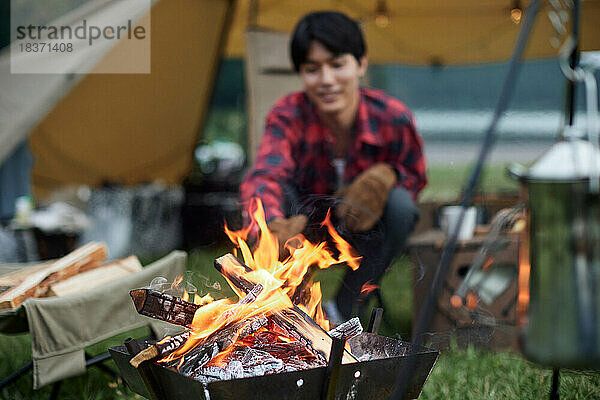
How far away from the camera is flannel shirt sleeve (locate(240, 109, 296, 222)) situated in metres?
2.18

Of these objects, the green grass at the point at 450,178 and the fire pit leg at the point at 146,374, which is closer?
the fire pit leg at the point at 146,374

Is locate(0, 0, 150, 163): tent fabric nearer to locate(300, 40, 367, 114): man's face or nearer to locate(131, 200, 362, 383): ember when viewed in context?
locate(300, 40, 367, 114): man's face

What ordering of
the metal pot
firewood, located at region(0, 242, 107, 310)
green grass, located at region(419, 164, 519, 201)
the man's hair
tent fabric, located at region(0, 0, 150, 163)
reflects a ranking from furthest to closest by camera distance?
1. green grass, located at region(419, 164, 519, 201)
2. tent fabric, located at region(0, 0, 150, 163)
3. the man's hair
4. firewood, located at region(0, 242, 107, 310)
5. the metal pot

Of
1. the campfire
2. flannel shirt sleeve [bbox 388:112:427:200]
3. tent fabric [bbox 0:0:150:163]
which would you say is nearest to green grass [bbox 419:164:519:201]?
flannel shirt sleeve [bbox 388:112:427:200]

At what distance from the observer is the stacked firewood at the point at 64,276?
5.67 ft

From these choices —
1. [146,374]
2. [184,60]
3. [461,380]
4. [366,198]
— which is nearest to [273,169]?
[366,198]

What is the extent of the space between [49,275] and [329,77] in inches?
46.2

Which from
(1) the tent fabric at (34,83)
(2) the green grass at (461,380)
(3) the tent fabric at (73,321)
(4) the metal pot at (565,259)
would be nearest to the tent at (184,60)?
(1) the tent fabric at (34,83)

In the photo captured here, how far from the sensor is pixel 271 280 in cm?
138

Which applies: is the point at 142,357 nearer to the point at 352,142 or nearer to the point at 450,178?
the point at 352,142

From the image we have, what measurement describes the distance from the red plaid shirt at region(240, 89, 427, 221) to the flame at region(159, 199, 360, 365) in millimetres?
949

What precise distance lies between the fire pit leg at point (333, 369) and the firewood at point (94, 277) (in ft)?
2.85

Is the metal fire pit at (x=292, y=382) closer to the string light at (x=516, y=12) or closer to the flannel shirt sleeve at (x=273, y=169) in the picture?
the flannel shirt sleeve at (x=273, y=169)

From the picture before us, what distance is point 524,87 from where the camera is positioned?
5.18m
